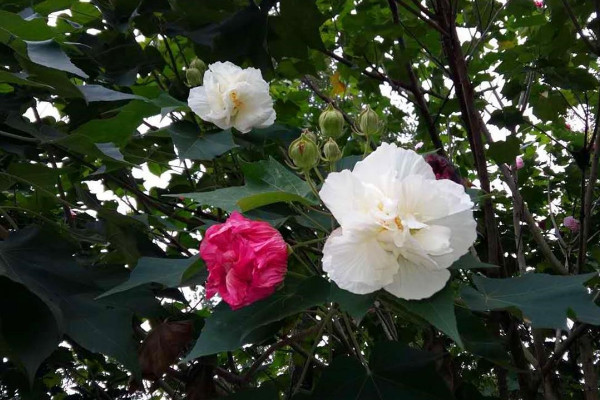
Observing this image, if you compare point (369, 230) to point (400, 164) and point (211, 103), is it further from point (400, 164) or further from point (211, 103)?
point (211, 103)

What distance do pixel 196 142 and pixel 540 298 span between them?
76cm

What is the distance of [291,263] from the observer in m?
1.31

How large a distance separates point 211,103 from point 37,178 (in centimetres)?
39

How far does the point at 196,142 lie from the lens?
1310mm

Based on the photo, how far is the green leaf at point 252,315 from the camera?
798 millimetres

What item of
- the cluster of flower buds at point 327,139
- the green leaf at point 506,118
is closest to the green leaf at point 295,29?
the cluster of flower buds at point 327,139

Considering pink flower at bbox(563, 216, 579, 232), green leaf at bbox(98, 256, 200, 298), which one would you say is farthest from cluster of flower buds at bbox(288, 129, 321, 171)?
pink flower at bbox(563, 216, 579, 232)

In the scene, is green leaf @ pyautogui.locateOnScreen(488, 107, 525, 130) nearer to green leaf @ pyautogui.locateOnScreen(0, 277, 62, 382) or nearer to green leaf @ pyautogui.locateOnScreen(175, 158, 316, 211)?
green leaf @ pyautogui.locateOnScreen(175, 158, 316, 211)

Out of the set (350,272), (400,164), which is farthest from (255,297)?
(400,164)

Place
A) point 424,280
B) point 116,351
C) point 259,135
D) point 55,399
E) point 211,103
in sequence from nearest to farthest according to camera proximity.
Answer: point 424,280, point 116,351, point 211,103, point 259,135, point 55,399

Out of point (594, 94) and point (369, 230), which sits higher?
point (369, 230)

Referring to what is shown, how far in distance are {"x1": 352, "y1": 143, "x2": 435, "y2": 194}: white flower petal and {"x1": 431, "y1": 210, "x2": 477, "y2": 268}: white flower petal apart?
66mm

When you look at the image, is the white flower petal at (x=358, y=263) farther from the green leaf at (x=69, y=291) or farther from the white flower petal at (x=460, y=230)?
the green leaf at (x=69, y=291)

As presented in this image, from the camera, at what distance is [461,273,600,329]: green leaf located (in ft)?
2.65
